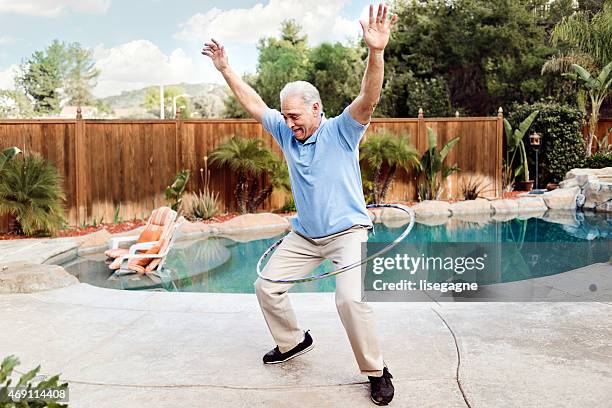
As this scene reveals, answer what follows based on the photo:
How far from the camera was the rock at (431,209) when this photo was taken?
1362cm

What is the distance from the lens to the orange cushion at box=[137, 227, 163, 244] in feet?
28.0

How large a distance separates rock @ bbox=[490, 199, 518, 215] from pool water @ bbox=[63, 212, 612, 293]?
0.79 meters

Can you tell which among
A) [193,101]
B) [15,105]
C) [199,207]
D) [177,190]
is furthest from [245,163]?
[193,101]

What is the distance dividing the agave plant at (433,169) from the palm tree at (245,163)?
12.5 feet

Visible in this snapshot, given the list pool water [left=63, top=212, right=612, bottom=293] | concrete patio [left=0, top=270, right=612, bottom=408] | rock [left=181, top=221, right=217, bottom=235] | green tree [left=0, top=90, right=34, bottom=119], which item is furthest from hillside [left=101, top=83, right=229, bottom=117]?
concrete patio [left=0, top=270, right=612, bottom=408]

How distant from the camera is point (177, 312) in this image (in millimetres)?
5457

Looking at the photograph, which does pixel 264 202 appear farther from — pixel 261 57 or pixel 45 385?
pixel 261 57

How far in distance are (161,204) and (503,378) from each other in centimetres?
1007

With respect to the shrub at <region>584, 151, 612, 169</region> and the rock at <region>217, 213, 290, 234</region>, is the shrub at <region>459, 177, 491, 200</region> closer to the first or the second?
the shrub at <region>584, 151, 612, 169</region>

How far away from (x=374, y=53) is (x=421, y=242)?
25.8ft

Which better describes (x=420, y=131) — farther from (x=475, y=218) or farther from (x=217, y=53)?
(x=217, y=53)

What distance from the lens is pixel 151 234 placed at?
28.2 ft

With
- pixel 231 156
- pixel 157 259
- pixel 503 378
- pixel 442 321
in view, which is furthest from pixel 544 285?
pixel 231 156

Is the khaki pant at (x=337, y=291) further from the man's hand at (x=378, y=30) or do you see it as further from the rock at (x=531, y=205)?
the rock at (x=531, y=205)
